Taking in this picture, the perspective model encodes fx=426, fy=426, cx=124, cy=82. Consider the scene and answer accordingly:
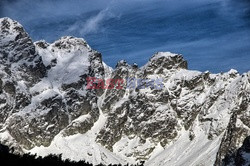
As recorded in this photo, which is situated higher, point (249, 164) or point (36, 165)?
point (36, 165)

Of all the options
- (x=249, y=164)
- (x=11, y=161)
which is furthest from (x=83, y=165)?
(x=249, y=164)

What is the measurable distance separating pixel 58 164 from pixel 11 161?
9.92 meters

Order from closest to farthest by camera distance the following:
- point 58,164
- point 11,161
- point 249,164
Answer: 1. point 11,161
2. point 58,164
3. point 249,164

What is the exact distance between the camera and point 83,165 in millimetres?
68188

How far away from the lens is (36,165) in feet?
189

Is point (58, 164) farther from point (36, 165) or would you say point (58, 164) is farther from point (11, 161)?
point (11, 161)

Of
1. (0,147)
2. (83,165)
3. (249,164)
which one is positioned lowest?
(249,164)

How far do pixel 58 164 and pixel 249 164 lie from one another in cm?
13010

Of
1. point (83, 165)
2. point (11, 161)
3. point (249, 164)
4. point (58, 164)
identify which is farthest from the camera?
point (249, 164)

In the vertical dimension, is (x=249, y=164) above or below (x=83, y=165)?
below

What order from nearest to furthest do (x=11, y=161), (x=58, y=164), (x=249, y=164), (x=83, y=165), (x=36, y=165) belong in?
(x=11, y=161) → (x=36, y=165) → (x=58, y=164) → (x=83, y=165) → (x=249, y=164)

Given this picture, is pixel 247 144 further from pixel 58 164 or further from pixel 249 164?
pixel 58 164

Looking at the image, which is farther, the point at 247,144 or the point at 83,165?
the point at 247,144

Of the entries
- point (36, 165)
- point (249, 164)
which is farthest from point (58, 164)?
point (249, 164)
